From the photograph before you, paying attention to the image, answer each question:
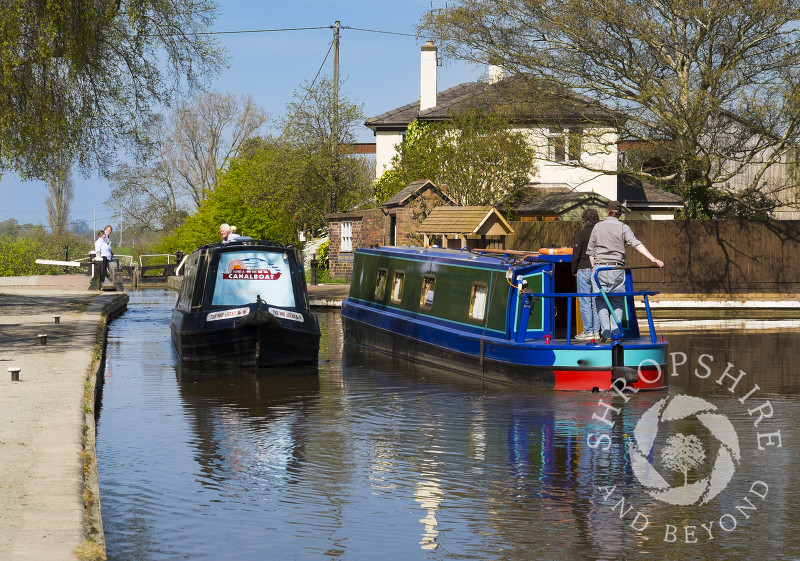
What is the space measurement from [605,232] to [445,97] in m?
34.1

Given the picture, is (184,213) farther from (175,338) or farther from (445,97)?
(175,338)

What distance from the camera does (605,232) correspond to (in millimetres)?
13250

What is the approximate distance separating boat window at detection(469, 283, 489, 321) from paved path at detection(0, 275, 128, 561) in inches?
203

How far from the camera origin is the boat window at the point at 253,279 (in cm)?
1592

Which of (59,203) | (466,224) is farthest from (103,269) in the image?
(59,203)

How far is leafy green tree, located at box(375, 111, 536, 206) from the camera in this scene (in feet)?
118

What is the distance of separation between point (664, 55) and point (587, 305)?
16621 mm

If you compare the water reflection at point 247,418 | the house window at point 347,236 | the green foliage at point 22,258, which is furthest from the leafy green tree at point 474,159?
the water reflection at point 247,418

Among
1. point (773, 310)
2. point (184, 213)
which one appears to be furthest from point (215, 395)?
point (184, 213)

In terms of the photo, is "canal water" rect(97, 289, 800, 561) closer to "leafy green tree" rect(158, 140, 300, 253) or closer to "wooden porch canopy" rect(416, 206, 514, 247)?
"wooden porch canopy" rect(416, 206, 514, 247)

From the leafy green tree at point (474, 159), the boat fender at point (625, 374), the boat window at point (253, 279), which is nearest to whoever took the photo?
the boat fender at point (625, 374)

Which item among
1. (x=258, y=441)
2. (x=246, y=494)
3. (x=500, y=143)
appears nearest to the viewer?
(x=246, y=494)

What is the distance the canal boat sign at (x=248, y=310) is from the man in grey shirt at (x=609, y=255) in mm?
4380

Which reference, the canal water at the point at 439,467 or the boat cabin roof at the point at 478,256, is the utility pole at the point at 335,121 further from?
the canal water at the point at 439,467
